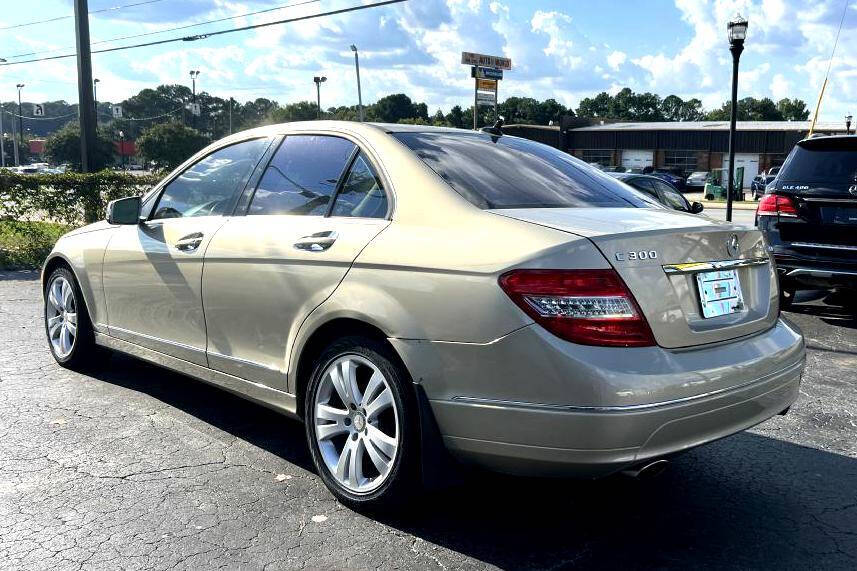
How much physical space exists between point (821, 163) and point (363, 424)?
584 cm

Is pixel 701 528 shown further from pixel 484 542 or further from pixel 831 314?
pixel 831 314

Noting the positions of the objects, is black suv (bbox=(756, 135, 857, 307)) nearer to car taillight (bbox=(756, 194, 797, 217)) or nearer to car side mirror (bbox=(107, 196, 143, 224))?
car taillight (bbox=(756, 194, 797, 217))

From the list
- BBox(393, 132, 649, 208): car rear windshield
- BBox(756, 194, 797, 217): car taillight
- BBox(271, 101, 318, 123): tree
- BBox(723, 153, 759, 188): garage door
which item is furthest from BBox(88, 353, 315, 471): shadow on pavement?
BBox(271, 101, 318, 123): tree

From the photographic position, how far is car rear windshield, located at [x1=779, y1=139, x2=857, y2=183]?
727cm

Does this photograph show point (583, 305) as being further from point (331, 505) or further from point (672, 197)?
point (672, 197)

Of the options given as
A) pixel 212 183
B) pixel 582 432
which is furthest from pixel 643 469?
pixel 212 183

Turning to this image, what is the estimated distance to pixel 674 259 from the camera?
304 centimetres

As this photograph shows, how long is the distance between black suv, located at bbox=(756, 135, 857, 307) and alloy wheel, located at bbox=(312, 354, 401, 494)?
548 centimetres

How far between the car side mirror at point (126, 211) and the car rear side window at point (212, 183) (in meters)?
0.11

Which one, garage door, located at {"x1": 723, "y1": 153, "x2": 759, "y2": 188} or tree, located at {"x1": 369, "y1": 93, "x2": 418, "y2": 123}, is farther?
tree, located at {"x1": 369, "y1": 93, "x2": 418, "y2": 123}

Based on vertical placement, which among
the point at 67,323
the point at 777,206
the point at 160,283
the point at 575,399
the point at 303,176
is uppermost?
the point at 303,176

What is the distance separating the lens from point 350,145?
12.6ft

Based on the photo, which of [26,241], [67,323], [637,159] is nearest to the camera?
[67,323]

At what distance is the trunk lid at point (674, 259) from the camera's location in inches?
114
